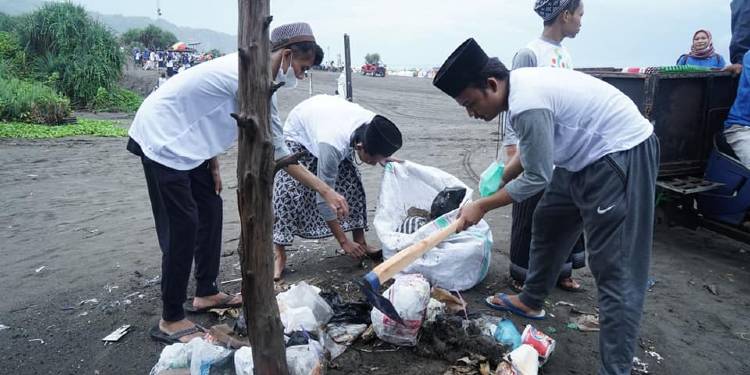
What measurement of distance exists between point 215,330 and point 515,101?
183 cm

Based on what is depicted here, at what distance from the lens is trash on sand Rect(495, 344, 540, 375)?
217cm

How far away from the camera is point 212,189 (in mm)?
2941

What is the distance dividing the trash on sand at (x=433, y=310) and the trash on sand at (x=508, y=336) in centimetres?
31

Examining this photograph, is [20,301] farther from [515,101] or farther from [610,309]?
[610,309]

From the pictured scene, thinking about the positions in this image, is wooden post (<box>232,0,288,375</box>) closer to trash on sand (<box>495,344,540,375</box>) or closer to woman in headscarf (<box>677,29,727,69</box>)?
trash on sand (<box>495,344,540,375</box>)

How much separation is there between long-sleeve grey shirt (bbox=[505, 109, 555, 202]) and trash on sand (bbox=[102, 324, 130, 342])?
2.29 m

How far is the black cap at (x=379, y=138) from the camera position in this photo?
3.19 metres

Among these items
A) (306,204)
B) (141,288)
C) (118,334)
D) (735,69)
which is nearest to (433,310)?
(306,204)

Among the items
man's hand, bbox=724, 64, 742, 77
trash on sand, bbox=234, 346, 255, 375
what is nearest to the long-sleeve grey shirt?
trash on sand, bbox=234, 346, 255, 375

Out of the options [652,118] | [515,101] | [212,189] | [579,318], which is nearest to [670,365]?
[579,318]

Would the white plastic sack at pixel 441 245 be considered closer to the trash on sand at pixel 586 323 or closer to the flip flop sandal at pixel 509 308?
Answer: the flip flop sandal at pixel 509 308

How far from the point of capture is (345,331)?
103 inches

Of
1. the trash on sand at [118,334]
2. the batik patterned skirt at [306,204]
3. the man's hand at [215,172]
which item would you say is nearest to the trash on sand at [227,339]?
the trash on sand at [118,334]

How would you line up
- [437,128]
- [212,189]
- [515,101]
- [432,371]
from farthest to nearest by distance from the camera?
[437,128] → [212,189] → [432,371] → [515,101]
